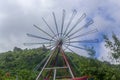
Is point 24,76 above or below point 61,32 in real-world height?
below

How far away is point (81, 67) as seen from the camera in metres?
40.8

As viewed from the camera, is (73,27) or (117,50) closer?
(73,27)

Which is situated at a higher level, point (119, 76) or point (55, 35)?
point (55, 35)

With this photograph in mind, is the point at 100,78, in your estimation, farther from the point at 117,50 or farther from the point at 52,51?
the point at 52,51

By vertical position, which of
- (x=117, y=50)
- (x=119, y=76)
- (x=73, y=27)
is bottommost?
(x=119, y=76)

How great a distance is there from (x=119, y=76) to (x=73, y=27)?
19077mm

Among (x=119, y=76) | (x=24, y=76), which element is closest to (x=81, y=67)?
(x=119, y=76)

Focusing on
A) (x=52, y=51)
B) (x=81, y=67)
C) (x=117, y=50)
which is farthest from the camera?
(x=81, y=67)

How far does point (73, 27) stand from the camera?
2255cm

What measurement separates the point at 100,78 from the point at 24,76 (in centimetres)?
1067

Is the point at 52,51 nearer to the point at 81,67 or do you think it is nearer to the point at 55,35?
the point at 55,35

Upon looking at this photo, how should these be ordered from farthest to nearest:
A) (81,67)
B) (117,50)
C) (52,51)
Answer: (81,67) → (117,50) → (52,51)

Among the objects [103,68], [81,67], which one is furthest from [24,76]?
[103,68]

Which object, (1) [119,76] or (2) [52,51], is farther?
Result: (1) [119,76]
